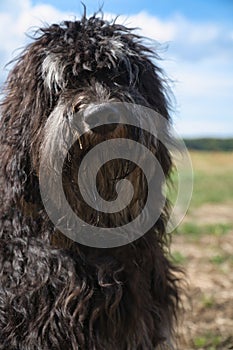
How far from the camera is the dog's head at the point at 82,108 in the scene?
10.6 feet

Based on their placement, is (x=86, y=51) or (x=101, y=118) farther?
(x=86, y=51)

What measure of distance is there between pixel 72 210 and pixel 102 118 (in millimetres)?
622

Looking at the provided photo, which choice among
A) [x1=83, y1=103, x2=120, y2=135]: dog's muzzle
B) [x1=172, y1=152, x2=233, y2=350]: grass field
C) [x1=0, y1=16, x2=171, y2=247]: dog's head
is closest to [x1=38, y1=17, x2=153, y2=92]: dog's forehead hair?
[x1=0, y1=16, x2=171, y2=247]: dog's head

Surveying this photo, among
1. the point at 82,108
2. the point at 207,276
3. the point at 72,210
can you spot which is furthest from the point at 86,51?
the point at 207,276

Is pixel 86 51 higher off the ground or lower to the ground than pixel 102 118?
higher

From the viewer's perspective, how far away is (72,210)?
349 cm

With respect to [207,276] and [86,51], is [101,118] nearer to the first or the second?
[86,51]

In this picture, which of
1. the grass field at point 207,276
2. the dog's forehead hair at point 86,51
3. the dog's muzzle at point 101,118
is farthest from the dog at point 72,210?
the grass field at point 207,276

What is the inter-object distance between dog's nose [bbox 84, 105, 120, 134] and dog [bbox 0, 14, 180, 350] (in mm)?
186

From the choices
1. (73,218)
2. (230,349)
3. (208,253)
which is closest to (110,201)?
(73,218)

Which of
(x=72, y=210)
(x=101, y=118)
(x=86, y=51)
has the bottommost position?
(x=72, y=210)

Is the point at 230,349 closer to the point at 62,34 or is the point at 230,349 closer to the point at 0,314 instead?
the point at 0,314

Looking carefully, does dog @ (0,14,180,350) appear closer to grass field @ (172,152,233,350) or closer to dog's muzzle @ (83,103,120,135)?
dog's muzzle @ (83,103,120,135)

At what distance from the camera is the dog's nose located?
123 inches
